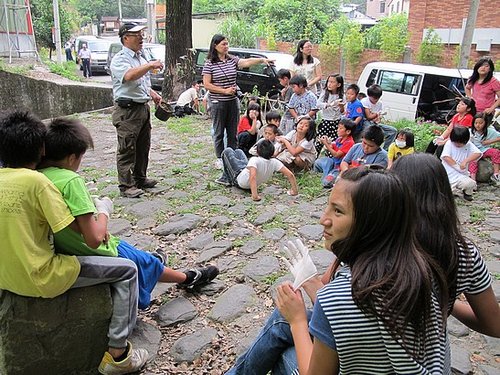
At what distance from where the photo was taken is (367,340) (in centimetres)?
128

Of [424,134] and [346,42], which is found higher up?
[346,42]

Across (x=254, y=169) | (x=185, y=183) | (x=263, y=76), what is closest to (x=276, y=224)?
(x=254, y=169)

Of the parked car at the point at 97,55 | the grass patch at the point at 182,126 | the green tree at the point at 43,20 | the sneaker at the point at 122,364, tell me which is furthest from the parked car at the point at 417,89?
the green tree at the point at 43,20

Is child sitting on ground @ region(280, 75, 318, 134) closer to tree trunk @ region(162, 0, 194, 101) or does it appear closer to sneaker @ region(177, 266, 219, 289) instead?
sneaker @ region(177, 266, 219, 289)

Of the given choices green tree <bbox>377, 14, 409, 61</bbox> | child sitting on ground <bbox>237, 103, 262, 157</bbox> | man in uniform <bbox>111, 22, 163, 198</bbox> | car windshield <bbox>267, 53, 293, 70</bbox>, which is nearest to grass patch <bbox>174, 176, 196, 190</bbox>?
man in uniform <bbox>111, 22, 163, 198</bbox>

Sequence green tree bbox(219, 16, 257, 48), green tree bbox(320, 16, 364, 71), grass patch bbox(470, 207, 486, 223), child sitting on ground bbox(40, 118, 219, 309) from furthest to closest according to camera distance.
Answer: green tree bbox(219, 16, 257, 48) → green tree bbox(320, 16, 364, 71) → grass patch bbox(470, 207, 486, 223) → child sitting on ground bbox(40, 118, 219, 309)

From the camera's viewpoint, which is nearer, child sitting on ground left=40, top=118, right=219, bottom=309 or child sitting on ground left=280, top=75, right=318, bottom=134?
child sitting on ground left=40, top=118, right=219, bottom=309

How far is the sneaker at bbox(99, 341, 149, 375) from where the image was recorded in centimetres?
236

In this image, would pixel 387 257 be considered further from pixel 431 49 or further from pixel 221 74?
pixel 431 49

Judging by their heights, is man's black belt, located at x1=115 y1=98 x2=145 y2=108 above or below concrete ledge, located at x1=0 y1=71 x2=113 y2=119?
above

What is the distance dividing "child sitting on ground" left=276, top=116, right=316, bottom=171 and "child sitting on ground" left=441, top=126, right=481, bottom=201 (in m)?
1.63

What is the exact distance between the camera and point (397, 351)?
1.28m

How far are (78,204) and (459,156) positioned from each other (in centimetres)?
485

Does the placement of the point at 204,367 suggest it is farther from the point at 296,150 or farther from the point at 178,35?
the point at 178,35
